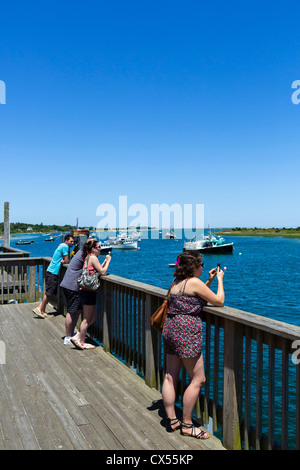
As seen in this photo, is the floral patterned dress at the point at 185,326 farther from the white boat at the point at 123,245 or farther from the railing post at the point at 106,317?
the white boat at the point at 123,245

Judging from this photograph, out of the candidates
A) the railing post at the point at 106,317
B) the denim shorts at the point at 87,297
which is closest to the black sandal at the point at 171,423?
the railing post at the point at 106,317

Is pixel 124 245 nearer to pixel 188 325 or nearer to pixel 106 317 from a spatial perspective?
pixel 106 317

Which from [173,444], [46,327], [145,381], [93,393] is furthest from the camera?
[46,327]

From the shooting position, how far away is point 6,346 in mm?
5301

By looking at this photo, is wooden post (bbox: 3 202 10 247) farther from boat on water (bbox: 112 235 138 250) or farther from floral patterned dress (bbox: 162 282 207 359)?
boat on water (bbox: 112 235 138 250)

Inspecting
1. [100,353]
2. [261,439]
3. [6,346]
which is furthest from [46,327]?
[261,439]

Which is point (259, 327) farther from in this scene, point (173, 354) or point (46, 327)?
point (46, 327)

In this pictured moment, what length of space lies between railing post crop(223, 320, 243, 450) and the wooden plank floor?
151 mm

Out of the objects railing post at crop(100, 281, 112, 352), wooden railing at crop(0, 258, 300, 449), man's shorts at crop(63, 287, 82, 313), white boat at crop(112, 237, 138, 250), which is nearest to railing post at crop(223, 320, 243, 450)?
wooden railing at crop(0, 258, 300, 449)

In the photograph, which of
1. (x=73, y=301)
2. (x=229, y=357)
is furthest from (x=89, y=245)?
(x=229, y=357)

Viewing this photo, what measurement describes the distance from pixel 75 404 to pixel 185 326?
58.9 inches

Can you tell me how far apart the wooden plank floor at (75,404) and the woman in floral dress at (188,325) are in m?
0.29
